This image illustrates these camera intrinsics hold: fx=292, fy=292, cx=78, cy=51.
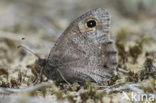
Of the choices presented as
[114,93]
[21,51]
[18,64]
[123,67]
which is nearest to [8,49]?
[21,51]

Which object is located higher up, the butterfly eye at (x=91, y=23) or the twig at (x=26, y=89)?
the butterfly eye at (x=91, y=23)

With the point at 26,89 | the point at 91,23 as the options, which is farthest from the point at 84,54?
the point at 26,89

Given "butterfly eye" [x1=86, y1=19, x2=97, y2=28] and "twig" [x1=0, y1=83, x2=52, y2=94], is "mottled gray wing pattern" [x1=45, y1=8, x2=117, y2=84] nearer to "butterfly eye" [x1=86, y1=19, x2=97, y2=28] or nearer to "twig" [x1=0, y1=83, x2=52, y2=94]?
"butterfly eye" [x1=86, y1=19, x2=97, y2=28]

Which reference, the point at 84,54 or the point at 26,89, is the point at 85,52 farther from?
the point at 26,89

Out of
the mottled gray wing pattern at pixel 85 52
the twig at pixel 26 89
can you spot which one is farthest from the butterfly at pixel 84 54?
the twig at pixel 26 89

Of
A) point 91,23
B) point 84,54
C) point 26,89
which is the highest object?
point 91,23

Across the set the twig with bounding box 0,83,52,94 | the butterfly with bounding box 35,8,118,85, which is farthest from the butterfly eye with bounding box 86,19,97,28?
the twig with bounding box 0,83,52,94

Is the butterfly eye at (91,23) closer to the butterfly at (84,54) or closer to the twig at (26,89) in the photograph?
the butterfly at (84,54)
